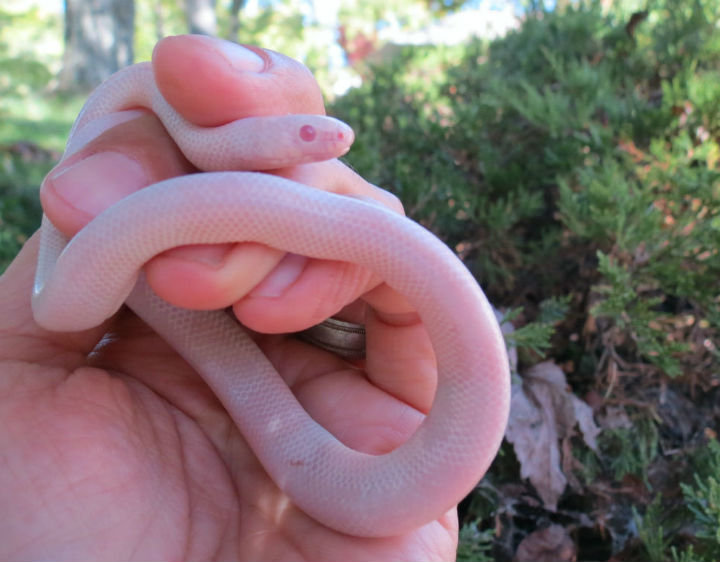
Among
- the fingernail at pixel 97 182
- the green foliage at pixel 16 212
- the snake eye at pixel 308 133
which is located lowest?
the green foliage at pixel 16 212

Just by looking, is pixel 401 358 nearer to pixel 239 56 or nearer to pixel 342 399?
pixel 342 399

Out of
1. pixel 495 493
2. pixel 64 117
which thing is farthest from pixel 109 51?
pixel 495 493

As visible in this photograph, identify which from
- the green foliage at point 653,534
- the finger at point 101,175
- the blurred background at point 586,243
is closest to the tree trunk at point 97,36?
the blurred background at point 586,243

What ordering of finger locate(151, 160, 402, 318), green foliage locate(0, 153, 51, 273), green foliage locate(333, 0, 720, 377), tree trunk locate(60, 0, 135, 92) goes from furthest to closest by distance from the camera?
1. tree trunk locate(60, 0, 135, 92)
2. green foliage locate(0, 153, 51, 273)
3. green foliage locate(333, 0, 720, 377)
4. finger locate(151, 160, 402, 318)

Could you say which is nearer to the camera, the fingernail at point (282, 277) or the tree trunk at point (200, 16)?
the fingernail at point (282, 277)

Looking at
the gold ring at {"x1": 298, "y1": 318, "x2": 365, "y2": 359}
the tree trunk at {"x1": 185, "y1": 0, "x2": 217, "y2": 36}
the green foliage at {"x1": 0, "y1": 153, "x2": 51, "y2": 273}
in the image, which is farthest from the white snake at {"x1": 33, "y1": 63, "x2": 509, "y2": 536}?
the tree trunk at {"x1": 185, "y1": 0, "x2": 217, "y2": 36}

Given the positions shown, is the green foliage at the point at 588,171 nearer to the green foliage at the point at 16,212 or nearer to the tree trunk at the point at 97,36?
the green foliage at the point at 16,212

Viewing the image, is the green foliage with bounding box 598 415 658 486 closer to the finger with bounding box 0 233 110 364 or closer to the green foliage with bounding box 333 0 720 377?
the green foliage with bounding box 333 0 720 377

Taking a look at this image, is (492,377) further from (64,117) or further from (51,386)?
(64,117)
